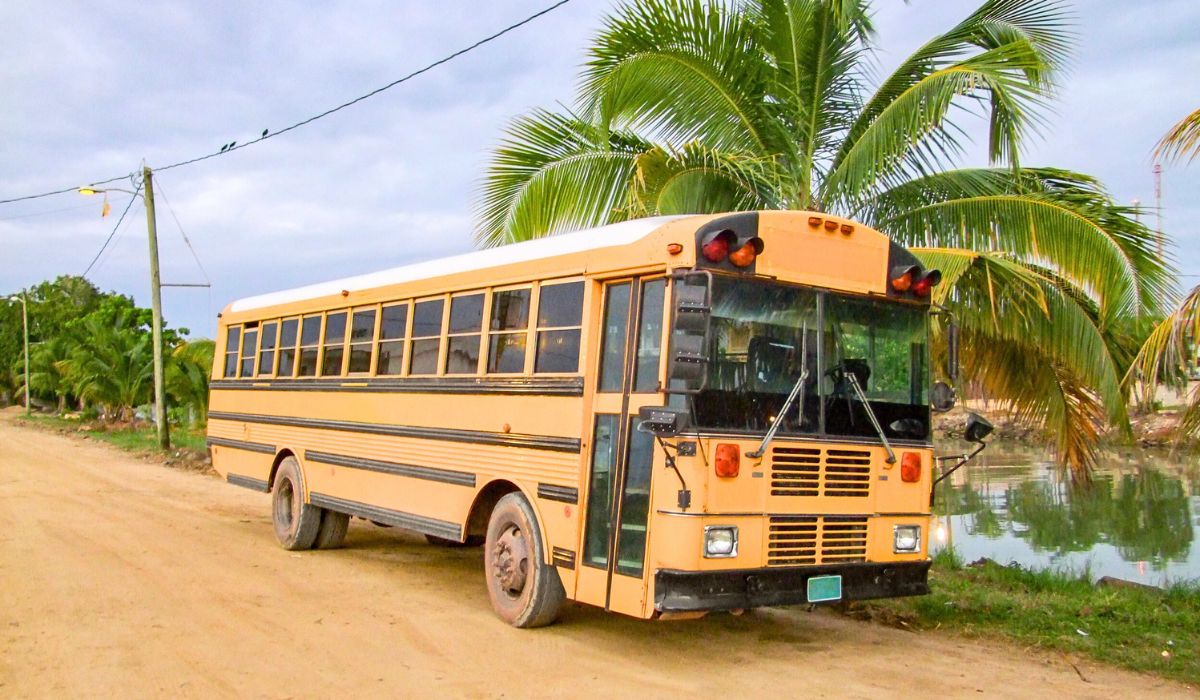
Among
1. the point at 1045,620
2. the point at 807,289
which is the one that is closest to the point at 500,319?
the point at 807,289

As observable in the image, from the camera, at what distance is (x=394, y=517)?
9.20 m

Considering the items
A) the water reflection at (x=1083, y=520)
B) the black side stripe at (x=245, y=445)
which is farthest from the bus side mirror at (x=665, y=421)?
the black side stripe at (x=245, y=445)

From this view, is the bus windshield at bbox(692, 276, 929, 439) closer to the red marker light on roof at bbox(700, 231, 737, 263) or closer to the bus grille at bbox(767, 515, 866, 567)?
the red marker light on roof at bbox(700, 231, 737, 263)

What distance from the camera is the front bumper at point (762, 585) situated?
238 inches

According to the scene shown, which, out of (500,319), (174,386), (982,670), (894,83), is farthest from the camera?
(174,386)

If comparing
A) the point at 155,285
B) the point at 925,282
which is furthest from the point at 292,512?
the point at 155,285

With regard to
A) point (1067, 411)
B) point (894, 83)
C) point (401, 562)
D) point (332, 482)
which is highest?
point (894, 83)

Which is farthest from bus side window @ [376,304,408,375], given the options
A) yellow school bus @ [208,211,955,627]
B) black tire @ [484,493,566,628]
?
black tire @ [484,493,566,628]

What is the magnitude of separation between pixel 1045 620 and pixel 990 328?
3258 millimetres

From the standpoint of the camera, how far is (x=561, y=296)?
7.31 meters

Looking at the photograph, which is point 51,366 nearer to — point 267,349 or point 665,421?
point 267,349

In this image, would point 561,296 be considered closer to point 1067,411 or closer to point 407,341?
point 407,341

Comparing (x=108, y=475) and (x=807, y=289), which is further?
(x=108, y=475)

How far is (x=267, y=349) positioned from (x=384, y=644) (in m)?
5.94
